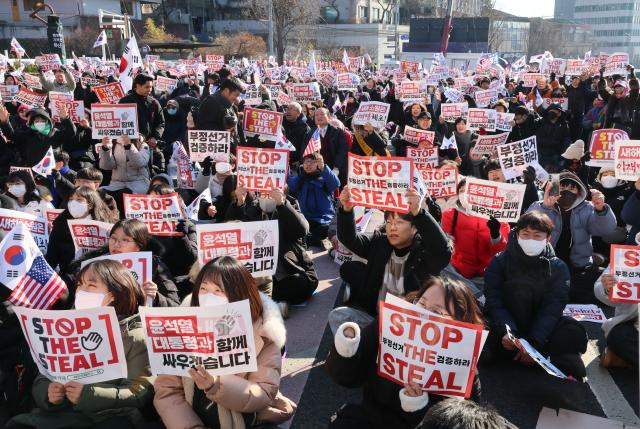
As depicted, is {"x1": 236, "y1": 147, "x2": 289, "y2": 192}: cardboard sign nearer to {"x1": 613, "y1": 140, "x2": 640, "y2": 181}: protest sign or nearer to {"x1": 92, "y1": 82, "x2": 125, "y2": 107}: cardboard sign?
{"x1": 613, "y1": 140, "x2": 640, "y2": 181}: protest sign

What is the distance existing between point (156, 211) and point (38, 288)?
149cm

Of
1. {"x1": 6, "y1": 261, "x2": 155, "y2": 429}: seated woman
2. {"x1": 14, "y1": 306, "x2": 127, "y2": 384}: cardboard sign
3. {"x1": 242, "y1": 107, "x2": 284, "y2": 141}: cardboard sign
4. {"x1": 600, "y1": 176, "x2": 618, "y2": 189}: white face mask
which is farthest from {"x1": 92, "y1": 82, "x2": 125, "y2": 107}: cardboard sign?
{"x1": 14, "y1": 306, "x2": 127, "y2": 384}: cardboard sign

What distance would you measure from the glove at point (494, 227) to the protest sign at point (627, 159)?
65.4 inches

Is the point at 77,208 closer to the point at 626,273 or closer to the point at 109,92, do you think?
the point at 626,273

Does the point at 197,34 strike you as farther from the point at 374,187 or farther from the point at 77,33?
the point at 374,187

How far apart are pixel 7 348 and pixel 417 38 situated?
46234 mm

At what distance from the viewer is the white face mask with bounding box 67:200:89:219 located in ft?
17.3

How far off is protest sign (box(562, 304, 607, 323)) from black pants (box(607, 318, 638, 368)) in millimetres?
827

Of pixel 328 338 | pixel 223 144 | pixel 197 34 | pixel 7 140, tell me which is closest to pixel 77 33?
pixel 197 34

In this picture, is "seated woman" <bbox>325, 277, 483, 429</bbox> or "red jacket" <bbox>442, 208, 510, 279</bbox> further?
"red jacket" <bbox>442, 208, 510, 279</bbox>

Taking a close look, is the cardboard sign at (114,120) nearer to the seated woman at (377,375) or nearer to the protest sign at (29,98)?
the protest sign at (29,98)

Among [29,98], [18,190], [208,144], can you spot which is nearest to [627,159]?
[208,144]

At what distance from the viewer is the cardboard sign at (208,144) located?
291 inches

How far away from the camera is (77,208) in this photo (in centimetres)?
527
